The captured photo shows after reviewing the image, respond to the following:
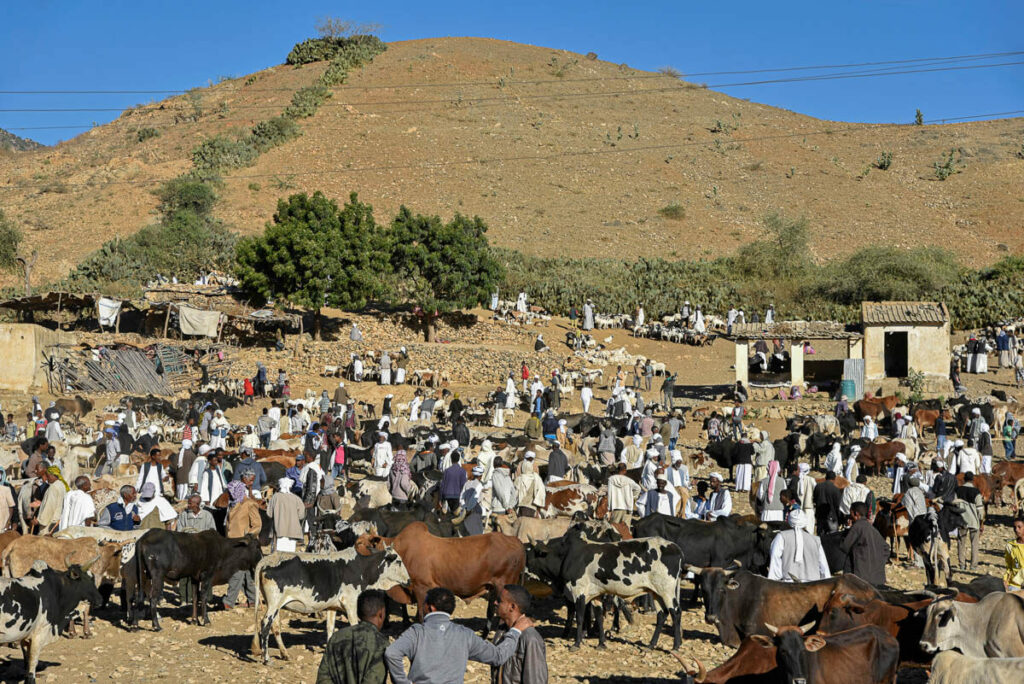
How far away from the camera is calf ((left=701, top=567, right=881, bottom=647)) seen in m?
9.62

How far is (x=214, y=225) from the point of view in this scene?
205 feet

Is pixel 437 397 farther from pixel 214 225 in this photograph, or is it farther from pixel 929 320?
pixel 214 225

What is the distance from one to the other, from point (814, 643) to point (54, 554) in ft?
26.1

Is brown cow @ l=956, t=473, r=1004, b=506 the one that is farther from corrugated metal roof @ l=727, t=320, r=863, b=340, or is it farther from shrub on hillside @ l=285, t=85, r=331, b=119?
shrub on hillside @ l=285, t=85, r=331, b=119

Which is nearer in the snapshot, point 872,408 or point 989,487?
point 989,487

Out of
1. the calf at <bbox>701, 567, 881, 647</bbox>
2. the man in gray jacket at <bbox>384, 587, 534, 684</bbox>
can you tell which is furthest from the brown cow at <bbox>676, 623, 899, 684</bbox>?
the man in gray jacket at <bbox>384, 587, 534, 684</bbox>

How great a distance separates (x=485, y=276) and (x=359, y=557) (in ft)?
116

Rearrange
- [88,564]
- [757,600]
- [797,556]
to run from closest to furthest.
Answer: [757,600]
[797,556]
[88,564]

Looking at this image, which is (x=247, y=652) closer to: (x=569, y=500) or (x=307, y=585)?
(x=307, y=585)

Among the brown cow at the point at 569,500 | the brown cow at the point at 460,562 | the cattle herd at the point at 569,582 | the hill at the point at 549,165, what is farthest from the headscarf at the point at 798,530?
the hill at the point at 549,165

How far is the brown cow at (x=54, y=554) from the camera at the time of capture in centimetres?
1141

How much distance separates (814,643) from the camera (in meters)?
7.59

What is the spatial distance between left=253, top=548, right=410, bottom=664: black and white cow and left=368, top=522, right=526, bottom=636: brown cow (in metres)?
0.79

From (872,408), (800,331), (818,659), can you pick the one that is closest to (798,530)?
(818,659)
